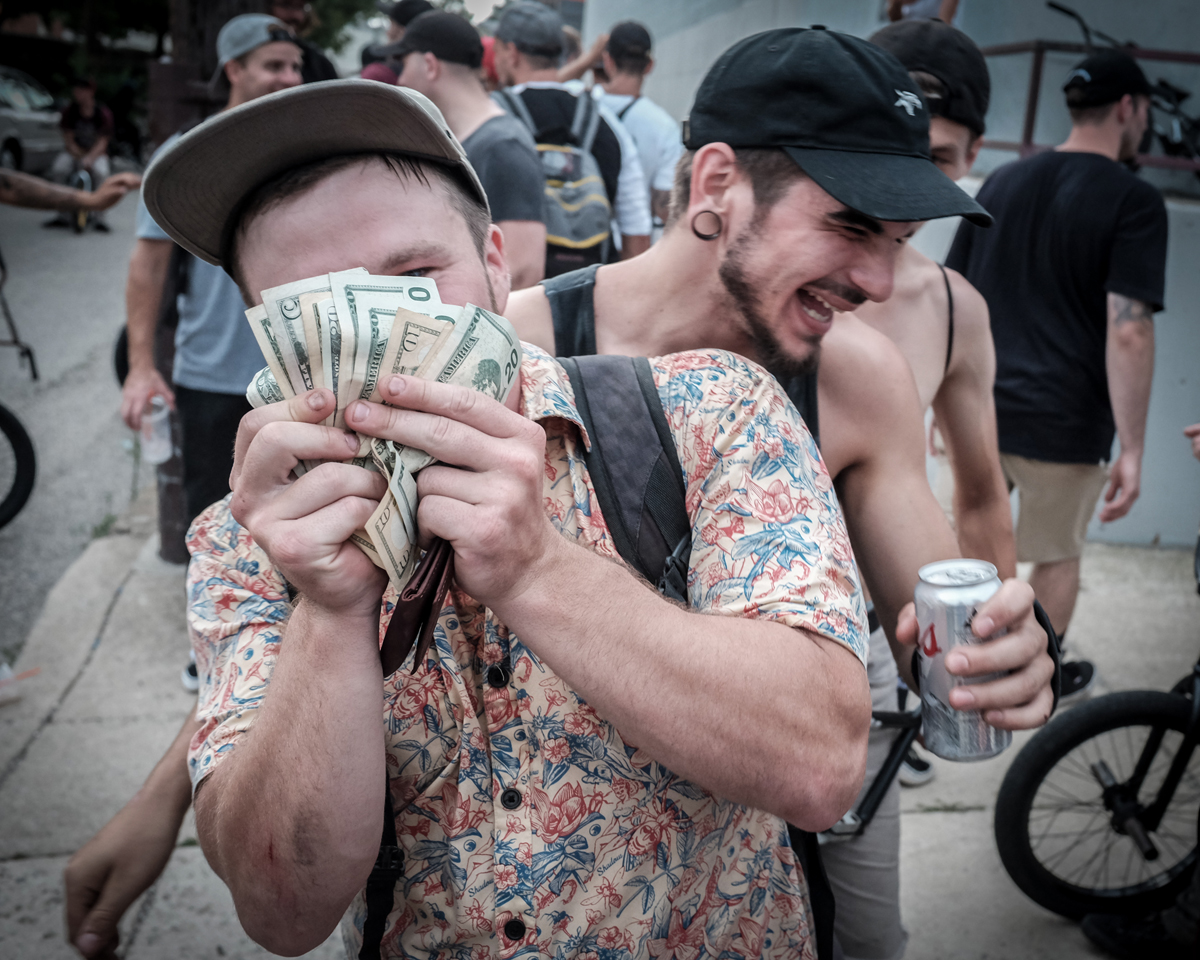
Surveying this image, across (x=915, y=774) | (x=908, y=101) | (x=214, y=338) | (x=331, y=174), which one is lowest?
(x=915, y=774)

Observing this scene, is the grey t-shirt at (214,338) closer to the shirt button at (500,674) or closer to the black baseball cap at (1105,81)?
the shirt button at (500,674)

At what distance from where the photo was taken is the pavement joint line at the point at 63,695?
3.71 meters

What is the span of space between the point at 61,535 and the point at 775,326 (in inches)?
216

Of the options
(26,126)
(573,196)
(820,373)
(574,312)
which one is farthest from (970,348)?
(26,126)

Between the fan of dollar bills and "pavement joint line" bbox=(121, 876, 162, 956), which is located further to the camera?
"pavement joint line" bbox=(121, 876, 162, 956)

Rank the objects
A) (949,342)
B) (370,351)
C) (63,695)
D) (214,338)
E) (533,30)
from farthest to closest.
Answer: (533,30)
(63,695)
(214,338)
(949,342)
(370,351)

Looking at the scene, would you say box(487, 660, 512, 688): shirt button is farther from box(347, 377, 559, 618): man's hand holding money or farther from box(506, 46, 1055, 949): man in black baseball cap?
box(506, 46, 1055, 949): man in black baseball cap

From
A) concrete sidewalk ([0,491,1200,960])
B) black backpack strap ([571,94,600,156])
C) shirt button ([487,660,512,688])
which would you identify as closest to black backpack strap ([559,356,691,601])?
shirt button ([487,660,512,688])

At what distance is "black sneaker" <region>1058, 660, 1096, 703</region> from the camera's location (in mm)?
4312

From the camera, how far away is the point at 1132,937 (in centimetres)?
297

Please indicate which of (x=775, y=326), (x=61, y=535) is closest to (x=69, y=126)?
(x=61, y=535)

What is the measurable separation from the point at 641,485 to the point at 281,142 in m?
0.72

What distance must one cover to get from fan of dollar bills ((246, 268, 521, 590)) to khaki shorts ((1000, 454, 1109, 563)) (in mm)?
3604

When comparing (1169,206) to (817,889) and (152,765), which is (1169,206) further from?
(152,765)
